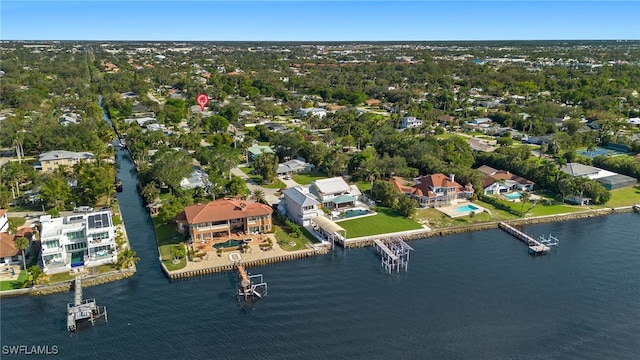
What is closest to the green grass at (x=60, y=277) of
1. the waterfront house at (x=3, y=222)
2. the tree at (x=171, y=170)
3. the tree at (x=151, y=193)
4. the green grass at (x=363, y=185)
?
the waterfront house at (x=3, y=222)

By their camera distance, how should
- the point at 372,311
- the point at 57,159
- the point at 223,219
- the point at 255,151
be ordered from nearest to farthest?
the point at 372,311 → the point at 223,219 → the point at 57,159 → the point at 255,151

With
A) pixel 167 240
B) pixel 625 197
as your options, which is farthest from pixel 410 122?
pixel 167 240

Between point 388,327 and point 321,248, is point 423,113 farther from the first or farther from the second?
point 388,327

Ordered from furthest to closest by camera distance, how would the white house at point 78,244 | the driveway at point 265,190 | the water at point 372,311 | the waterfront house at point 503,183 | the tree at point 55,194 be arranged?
the waterfront house at point 503,183 → the driveway at point 265,190 → the tree at point 55,194 → the white house at point 78,244 → the water at point 372,311

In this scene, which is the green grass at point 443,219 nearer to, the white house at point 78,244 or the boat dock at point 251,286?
the boat dock at point 251,286

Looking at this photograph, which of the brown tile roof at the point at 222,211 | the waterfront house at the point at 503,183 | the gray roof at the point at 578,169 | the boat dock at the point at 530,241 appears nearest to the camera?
the brown tile roof at the point at 222,211
